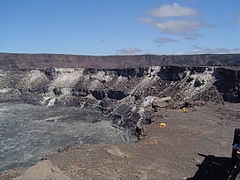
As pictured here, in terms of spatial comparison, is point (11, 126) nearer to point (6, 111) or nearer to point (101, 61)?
point (6, 111)

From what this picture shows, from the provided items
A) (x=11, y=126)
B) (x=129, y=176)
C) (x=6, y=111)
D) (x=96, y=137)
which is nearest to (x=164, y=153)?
(x=129, y=176)

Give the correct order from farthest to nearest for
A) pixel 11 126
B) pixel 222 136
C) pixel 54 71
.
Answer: pixel 54 71, pixel 11 126, pixel 222 136

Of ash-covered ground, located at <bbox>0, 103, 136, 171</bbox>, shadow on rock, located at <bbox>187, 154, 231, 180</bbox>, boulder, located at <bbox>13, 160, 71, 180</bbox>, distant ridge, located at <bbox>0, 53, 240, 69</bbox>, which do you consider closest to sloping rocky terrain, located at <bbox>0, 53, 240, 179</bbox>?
distant ridge, located at <bbox>0, 53, 240, 69</bbox>

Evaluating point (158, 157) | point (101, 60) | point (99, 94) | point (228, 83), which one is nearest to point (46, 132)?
point (99, 94)

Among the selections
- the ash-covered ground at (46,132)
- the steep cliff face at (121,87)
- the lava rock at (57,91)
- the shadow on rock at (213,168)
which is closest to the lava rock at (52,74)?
the steep cliff face at (121,87)

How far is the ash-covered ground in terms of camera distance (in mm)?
29967

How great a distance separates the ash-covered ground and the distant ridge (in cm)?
5020

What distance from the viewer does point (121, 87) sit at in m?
61.5

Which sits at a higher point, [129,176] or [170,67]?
[170,67]

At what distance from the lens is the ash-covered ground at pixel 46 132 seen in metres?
30.0

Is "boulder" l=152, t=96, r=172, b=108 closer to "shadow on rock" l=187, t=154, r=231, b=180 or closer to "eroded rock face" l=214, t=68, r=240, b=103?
"eroded rock face" l=214, t=68, r=240, b=103

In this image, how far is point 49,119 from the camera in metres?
48.3

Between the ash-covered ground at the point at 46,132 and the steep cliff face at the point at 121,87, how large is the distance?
400 centimetres

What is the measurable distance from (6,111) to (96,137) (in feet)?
98.2
